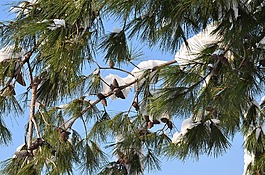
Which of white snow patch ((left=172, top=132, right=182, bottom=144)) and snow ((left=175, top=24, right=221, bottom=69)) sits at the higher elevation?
snow ((left=175, top=24, right=221, bottom=69))

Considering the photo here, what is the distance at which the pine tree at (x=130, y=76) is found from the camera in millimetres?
1571

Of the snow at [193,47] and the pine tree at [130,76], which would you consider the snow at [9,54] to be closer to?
the pine tree at [130,76]

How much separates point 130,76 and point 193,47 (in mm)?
421

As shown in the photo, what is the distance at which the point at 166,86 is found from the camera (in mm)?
1725

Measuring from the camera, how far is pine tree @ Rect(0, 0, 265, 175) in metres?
1.57

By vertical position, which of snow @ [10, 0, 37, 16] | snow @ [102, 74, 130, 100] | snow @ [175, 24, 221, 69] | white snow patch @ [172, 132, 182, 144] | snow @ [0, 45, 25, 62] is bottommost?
white snow patch @ [172, 132, 182, 144]

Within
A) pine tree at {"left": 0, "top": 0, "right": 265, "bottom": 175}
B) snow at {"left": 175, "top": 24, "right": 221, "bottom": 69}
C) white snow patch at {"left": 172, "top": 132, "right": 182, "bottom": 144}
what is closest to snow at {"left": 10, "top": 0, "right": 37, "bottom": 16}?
pine tree at {"left": 0, "top": 0, "right": 265, "bottom": 175}

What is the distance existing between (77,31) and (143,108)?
563mm

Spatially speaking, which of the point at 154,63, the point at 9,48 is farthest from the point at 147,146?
the point at 9,48

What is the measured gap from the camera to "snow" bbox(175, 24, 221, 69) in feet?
5.50

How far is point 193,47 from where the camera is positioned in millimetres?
1738

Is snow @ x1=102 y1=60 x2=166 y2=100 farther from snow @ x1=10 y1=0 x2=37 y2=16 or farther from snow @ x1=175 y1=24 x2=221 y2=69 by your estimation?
snow @ x1=10 y1=0 x2=37 y2=16

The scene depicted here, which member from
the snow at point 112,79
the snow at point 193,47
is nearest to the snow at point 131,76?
the snow at point 112,79

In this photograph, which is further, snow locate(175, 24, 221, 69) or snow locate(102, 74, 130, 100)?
snow locate(102, 74, 130, 100)
